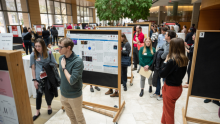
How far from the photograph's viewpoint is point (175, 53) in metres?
2.06

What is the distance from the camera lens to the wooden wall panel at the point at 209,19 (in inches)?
511

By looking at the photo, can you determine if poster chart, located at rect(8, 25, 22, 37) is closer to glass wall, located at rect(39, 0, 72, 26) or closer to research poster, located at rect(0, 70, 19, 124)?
glass wall, located at rect(39, 0, 72, 26)

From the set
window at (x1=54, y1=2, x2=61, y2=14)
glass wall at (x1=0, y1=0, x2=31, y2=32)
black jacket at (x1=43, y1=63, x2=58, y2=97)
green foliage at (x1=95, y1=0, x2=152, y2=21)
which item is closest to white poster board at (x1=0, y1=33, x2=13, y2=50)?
black jacket at (x1=43, y1=63, x2=58, y2=97)

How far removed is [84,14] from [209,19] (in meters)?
17.6

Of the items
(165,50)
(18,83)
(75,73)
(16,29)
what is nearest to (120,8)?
(165,50)

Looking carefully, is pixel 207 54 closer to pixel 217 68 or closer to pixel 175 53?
pixel 217 68

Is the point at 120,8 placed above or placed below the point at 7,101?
above

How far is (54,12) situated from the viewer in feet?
53.9

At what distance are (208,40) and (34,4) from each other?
15.3 m

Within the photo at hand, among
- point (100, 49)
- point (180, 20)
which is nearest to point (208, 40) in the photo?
point (100, 49)

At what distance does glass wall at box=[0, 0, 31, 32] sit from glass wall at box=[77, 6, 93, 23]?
31.2ft

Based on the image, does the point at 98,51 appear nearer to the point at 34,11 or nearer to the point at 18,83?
the point at 18,83

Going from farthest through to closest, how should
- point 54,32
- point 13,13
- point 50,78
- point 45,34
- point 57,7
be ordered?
point 57,7
point 13,13
point 54,32
point 45,34
point 50,78

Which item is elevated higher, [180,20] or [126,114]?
[180,20]
